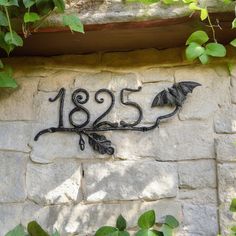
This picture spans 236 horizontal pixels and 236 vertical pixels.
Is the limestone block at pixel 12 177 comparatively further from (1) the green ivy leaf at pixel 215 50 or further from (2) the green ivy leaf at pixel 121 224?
(1) the green ivy leaf at pixel 215 50

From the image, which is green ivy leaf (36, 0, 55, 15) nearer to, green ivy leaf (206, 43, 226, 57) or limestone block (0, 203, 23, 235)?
green ivy leaf (206, 43, 226, 57)

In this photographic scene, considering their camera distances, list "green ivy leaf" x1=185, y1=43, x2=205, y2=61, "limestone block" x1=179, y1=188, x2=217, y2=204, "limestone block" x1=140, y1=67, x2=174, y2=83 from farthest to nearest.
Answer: "limestone block" x1=140, y1=67, x2=174, y2=83, "limestone block" x1=179, y1=188, x2=217, y2=204, "green ivy leaf" x1=185, y1=43, x2=205, y2=61

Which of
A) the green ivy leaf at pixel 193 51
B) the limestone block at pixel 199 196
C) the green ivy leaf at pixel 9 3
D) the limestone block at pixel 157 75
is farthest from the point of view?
the limestone block at pixel 157 75

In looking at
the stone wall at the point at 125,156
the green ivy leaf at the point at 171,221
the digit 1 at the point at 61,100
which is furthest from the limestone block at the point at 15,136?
the green ivy leaf at the point at 171,221

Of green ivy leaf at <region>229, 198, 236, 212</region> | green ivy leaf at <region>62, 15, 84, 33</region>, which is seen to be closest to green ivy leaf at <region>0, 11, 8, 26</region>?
green ivy leaf at <region>62, 15, 84, 33</region>

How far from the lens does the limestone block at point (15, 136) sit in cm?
182

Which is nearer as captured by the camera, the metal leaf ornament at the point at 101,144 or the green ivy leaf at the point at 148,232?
the green ivy leaf at the point at 148,232

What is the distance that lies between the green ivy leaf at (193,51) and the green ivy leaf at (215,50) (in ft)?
0.11

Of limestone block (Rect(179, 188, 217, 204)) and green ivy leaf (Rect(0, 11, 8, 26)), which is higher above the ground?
green ivy leaf (Rect(0, 11, 8, 26))

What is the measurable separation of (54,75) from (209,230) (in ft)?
2.92

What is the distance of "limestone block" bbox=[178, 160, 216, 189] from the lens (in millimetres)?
1730

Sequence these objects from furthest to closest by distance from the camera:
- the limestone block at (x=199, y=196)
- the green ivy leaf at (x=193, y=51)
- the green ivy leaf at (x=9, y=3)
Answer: the limestone block at (x=199, y=196) → the green ivy leaf at (x=193, y=51) → the green ivy leaf at (x=9, y=3)

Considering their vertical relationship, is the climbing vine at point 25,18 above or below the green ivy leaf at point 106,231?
above

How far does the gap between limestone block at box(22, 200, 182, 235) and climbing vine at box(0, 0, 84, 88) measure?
0.66 meters
